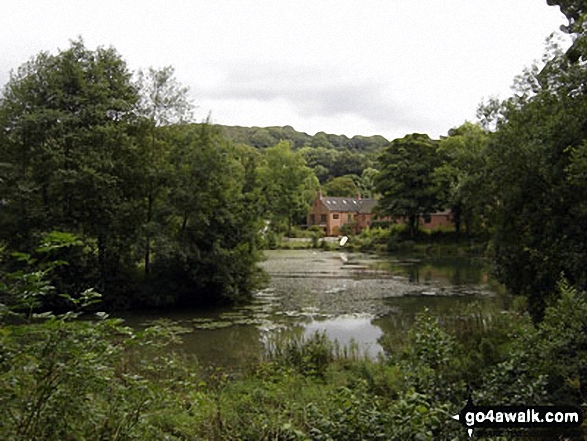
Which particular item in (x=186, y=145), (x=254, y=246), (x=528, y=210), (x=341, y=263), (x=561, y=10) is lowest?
(x=341, y=263)

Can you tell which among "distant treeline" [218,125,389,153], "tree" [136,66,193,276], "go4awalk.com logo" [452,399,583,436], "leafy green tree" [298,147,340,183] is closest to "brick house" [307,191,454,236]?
"leafy green tree" [298,147,340,183]

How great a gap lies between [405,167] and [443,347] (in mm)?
41400

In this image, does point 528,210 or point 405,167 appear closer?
point 528,210

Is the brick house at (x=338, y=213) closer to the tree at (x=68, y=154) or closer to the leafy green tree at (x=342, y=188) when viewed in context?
the leafy green tree at (x=342, y=188)

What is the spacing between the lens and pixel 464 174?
1473cm

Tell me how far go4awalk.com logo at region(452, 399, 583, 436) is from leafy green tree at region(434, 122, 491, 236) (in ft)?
26.5

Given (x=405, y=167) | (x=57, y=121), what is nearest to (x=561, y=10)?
(x=57, y=121)

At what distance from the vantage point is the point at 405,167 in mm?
46406

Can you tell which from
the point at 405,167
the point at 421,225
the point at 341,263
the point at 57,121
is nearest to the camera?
the point at 57,121

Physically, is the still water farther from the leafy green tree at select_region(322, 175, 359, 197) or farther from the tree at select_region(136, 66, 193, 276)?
the leafy green tree at select_region(322, 175, 359, 197)

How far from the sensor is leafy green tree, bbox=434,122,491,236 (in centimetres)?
1251

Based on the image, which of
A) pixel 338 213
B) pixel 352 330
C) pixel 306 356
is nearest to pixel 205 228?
pixel 352 330

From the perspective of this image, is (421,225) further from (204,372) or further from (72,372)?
(72,372)

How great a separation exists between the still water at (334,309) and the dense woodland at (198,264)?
61.9 inches
